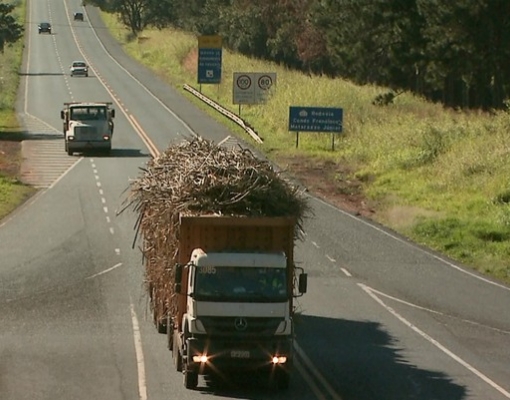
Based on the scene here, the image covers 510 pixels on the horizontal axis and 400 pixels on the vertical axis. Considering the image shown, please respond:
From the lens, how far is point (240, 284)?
73.0 ft

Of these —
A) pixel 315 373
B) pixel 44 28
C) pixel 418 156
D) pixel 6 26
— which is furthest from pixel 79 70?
pixel 315 373

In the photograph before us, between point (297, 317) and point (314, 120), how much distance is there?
3697 cm

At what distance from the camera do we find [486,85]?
7625 cm

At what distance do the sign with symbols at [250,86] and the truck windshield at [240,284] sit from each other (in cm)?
5155

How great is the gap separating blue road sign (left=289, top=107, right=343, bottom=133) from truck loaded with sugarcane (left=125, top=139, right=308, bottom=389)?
37.4 m

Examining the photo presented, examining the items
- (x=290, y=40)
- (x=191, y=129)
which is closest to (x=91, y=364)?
(x=191, y=129)

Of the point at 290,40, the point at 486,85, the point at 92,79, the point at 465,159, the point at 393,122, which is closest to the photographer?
the point at 465,159

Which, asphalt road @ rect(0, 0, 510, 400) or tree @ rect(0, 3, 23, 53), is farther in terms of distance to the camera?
tree @ rect(0, 3, 23, 53)

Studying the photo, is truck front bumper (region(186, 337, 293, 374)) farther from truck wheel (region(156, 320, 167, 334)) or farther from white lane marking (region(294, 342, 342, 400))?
truck wheel (region(156, 320, 167, 334))

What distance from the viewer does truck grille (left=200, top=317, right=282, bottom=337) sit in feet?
72.5

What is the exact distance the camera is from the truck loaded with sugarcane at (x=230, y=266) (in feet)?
72.5

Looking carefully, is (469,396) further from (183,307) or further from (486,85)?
(486,85)

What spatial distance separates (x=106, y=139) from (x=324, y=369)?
124 feet

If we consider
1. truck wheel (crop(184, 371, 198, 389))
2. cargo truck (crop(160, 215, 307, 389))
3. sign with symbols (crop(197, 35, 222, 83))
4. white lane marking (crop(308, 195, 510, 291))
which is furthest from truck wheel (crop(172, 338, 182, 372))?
sign with symbols (crop(197, 35, 222, 83))
